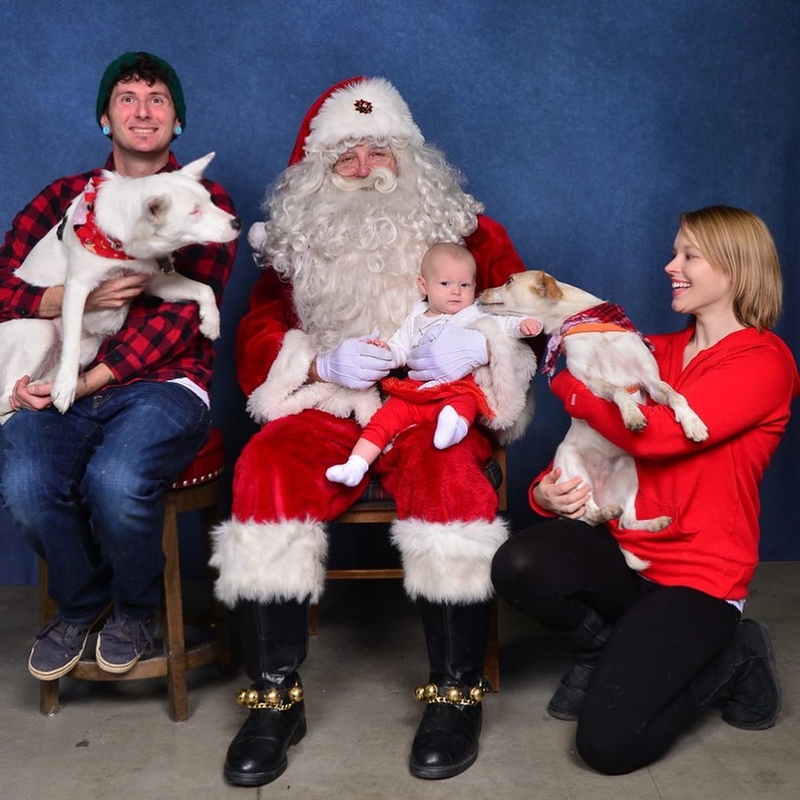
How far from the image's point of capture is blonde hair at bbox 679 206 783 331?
2416 millimetres

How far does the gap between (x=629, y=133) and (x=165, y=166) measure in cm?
162

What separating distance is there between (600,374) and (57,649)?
147 centimetres

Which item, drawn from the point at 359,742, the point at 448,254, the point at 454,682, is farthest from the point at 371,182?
the point at 359,742

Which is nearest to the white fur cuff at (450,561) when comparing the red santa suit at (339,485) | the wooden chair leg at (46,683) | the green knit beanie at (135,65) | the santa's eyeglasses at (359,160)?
the red santa suit at (339,485)

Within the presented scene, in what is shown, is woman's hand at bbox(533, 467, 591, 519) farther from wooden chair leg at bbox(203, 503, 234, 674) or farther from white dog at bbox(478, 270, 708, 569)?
wooden chair leg at bbox(203, 503, 234, 674)

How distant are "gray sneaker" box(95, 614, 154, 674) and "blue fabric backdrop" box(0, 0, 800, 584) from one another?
4.82 feet

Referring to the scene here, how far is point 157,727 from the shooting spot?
8.70ft

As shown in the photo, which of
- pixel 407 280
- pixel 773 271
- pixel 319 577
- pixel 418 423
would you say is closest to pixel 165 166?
pixel 407 280

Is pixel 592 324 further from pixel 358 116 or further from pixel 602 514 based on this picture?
pixel 358 116

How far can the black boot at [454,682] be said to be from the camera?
7.84 feet

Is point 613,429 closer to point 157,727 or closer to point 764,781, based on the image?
point 764,781

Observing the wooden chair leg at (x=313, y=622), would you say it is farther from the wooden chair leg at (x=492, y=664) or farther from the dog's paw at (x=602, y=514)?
the dog's paw at (x=602, y=514)

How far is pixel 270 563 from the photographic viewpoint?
244 centimetres

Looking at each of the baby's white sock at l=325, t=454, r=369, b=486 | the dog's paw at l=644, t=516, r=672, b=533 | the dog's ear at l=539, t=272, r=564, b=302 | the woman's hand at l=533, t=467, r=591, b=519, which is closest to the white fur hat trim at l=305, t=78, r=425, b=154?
the dog's ear at l=539, t=272, r=564, b=302
